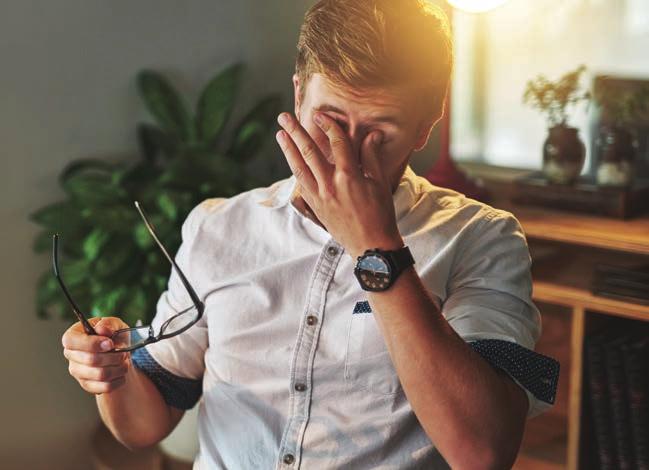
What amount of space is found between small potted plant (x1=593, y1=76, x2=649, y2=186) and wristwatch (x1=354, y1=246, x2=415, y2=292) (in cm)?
118

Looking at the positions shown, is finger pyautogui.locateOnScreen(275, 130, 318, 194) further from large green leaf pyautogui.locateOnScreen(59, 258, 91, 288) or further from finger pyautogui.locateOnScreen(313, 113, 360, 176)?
large green leaf pyautogui.locateOnScreen(59, 258, 91, 288)

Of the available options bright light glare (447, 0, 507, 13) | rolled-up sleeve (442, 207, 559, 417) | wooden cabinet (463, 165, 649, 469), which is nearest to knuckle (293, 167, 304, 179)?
rolled-up sleeve (442, 207, 559, 417)

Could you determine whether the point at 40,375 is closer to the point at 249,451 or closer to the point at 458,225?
the point at 249,451

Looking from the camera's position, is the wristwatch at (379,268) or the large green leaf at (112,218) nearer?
the wristwatch at (379,268)

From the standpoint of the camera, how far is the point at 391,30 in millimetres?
1476

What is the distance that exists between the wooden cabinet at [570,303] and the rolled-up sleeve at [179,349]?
90cm

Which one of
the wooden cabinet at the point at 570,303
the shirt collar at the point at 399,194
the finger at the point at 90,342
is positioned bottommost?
the wooden cabinet at the point at 570,303

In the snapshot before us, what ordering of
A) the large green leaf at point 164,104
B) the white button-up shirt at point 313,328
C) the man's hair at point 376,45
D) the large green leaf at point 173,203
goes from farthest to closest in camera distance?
the large green leaf at point 164,104 < the large green leaf at point 173,203 < the white button-up shirt at point 313,328 < the man's hair at point 376,45

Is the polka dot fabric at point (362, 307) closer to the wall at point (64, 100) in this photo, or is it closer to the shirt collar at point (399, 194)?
the shirt collar at point (399, 194)

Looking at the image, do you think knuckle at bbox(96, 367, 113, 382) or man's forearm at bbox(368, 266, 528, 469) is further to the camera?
knuckle at bbox(96, 367, 113, 382)

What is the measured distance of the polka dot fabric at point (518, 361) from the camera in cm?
147

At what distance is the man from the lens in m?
Answer: 1.39

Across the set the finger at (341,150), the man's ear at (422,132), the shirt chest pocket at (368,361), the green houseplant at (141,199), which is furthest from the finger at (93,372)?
the green houseplant at (141,199)

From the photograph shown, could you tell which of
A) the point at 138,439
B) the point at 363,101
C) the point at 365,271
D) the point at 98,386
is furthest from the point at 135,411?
the point at 363,101
